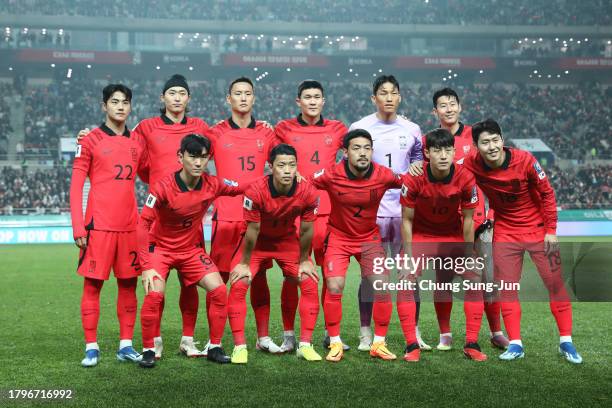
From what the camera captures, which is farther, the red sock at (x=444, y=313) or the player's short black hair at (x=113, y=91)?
the red sock at (x=444, y=313)

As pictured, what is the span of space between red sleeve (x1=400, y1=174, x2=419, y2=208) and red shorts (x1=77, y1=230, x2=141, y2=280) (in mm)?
2500

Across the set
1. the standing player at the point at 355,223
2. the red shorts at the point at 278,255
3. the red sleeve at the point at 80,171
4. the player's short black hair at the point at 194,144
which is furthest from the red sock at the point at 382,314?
the red sleeve at the point at 80,171

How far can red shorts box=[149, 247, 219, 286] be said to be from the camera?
20.4 ft

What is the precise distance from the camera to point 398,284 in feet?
21.2

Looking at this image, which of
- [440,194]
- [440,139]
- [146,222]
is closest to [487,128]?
[440,139]

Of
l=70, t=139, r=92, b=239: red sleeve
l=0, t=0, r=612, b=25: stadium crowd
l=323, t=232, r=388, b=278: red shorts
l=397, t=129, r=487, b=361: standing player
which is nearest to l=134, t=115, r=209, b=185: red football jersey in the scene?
l=70, t=139, r=92, b=239: red sleeve

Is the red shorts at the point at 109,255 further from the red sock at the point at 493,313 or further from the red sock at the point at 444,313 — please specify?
the red sock at the point at 493,313

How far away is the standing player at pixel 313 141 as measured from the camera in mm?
6961

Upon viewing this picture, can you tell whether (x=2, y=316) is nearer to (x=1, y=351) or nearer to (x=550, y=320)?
(x=1, y=351)

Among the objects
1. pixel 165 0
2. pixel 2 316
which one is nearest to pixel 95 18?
pixel 165 0

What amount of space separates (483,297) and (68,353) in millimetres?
4044

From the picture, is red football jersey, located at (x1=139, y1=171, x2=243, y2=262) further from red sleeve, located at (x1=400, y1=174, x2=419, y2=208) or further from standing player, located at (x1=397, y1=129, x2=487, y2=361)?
standing player, located at (x1=397, y1=129, x2=487, y2=361)

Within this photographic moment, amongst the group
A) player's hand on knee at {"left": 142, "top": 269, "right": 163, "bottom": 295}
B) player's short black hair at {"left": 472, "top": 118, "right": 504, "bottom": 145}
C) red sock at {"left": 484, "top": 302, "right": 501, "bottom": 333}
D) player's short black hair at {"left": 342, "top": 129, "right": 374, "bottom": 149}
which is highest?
player's short black hair at {"left": 472, "top": 118, "right": 504, "bottom": 145}

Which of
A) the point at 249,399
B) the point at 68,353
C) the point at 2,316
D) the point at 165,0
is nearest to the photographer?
the point at 249,399
